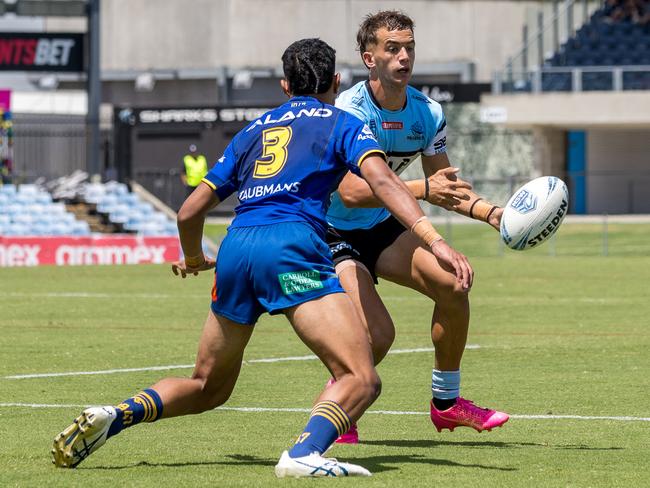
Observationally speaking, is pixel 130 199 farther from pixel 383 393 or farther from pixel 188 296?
pixel 383 393

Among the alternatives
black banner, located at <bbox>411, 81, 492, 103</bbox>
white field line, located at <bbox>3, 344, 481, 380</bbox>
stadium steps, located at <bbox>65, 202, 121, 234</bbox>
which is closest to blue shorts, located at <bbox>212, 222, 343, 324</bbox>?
white field line, located at <bbox>3, 344, 481, 380</bbox>

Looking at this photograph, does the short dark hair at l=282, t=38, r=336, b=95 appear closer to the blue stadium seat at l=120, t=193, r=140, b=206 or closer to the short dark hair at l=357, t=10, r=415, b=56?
the short dark hair at l=357, t=10, r=415, b=56

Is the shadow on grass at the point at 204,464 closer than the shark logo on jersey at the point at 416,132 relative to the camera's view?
Yes

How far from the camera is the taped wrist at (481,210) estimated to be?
26.5 feet

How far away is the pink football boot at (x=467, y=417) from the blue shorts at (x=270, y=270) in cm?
192

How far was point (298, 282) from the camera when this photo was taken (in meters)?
6.86

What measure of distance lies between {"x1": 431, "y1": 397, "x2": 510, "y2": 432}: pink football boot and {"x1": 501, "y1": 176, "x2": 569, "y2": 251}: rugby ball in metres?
1.05

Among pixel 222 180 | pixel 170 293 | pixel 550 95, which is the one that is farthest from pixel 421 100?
pixel 550 95

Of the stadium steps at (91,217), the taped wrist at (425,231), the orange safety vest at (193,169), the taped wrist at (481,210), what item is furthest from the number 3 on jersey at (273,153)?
the orange safety vest at (193,169)

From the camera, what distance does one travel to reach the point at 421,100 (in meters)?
8.97

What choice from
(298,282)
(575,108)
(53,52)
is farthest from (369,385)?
(575,108)

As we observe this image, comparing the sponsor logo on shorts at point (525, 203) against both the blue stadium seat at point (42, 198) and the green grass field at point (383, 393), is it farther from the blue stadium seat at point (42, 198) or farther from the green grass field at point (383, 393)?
the blue stadium seat at point (42, 198)

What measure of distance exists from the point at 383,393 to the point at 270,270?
13.5ft

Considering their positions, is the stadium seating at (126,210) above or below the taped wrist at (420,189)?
below
